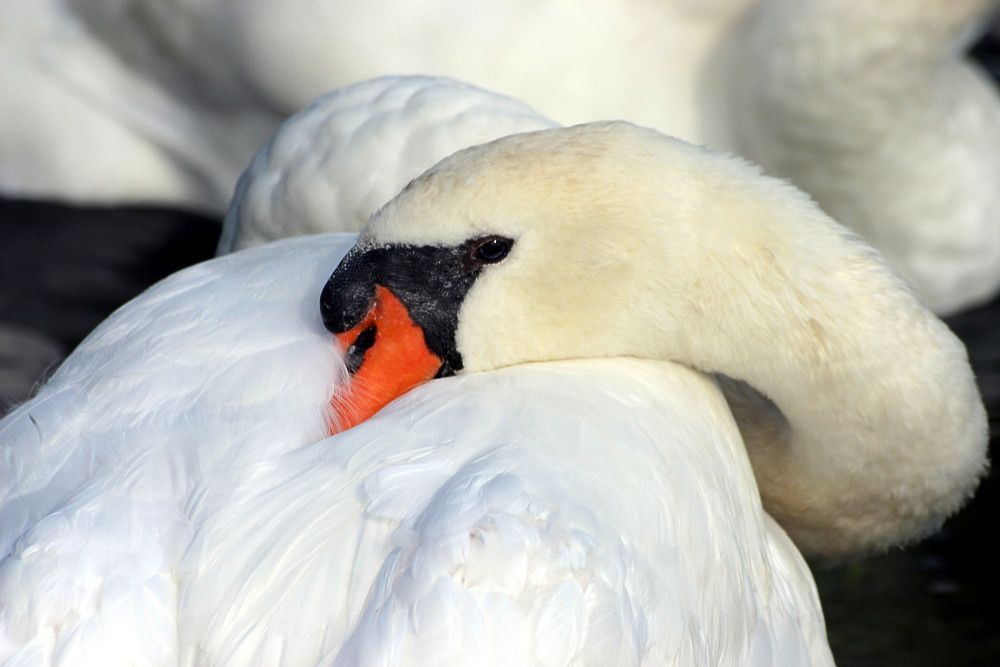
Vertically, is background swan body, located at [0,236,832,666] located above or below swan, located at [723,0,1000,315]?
above

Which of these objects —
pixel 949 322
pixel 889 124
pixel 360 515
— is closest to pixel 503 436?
pixel 360 515

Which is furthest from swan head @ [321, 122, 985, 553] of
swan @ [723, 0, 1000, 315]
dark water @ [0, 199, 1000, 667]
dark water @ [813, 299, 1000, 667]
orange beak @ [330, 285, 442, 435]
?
swan @ [723, 0, 1000, 315]

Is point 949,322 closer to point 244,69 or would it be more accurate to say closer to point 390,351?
point 244,69

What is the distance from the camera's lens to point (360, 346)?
2.01m

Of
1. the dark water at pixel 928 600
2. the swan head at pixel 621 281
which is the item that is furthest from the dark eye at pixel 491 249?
the dark water at pixel 928 600

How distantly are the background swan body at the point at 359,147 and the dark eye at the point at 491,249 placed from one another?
2.98 feet

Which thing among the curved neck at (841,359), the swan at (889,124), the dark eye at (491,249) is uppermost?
the dark eye at (491,249)

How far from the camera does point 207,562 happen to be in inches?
63.5

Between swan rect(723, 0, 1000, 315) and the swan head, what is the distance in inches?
74.3

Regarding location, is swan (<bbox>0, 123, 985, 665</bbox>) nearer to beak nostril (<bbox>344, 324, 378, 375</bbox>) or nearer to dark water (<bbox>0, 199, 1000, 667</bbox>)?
beak nostril (<bbox>344, 324, 378, 375</bbox>)

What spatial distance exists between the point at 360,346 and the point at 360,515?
43cm

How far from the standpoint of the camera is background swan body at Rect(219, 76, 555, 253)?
114 inches

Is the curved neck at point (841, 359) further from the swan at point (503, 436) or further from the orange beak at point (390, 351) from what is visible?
the orange beak at point (390, 351)

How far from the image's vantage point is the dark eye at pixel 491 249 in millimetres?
1950
